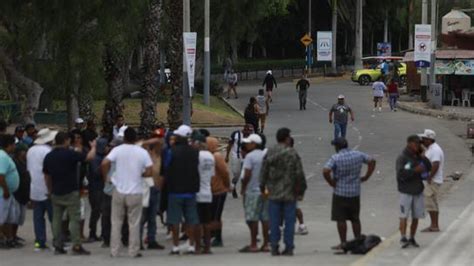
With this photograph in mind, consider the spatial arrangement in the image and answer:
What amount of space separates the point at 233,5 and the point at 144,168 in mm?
36666

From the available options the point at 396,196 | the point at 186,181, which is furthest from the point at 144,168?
the point at 396,196

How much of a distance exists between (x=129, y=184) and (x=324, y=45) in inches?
2270

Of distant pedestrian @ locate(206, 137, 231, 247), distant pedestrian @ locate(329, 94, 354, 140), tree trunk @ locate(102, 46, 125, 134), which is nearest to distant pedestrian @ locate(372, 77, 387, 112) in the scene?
tree trunk @ locate(102, 46, 125, 134)

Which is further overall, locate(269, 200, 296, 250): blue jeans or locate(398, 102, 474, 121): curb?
locate(398, 102, 474, 121): curb

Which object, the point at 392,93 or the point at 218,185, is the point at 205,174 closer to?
the point at 218,185

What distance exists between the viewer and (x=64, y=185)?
13.1 metres

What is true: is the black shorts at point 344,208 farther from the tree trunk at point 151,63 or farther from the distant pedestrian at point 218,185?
the tree trunk at point 151,63

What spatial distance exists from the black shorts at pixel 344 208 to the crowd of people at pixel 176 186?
0.01 metres

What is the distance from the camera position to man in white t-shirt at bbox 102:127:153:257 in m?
12.7

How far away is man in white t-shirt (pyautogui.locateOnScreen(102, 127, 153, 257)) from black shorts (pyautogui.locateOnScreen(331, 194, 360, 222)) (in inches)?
101

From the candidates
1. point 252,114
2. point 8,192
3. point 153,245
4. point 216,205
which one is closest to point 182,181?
point 216,205

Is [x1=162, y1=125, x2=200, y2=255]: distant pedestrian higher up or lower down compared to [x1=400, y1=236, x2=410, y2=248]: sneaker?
higher up

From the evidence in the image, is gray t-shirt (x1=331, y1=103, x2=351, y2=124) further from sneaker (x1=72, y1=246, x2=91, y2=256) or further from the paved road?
sneaker (x1=72, y1=246, x2=91, y2=256)

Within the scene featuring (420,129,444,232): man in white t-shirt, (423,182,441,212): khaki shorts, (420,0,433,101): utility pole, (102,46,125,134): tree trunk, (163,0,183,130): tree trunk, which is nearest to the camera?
(420,129,444,232): man in white t-shirt
